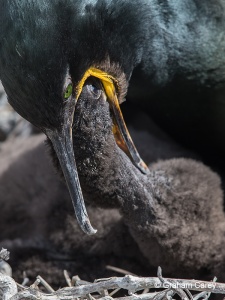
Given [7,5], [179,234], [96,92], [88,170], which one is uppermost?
[7,5]

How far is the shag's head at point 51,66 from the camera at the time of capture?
9.37 ft

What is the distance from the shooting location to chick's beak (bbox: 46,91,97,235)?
9.91 feet

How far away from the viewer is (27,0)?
2.87 meters

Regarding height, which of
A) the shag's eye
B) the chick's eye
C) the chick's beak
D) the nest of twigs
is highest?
the shag's eye

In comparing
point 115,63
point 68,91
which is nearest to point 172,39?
point 115,63

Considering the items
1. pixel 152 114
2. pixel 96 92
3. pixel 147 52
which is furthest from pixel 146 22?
pixel 152 114

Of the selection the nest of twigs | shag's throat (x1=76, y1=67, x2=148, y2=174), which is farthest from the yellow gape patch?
the nest of twigs

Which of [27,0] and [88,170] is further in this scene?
[88,170]

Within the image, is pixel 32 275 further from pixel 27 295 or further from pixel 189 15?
pixel 189 15

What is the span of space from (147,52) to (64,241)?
2.77 feet

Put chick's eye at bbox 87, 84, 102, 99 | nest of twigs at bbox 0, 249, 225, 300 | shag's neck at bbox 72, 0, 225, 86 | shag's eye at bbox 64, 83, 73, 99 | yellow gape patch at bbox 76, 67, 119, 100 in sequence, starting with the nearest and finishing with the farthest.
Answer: nest of twigs at bbox 0, 249, 225, 300 → shag's eye at bbox 64, 83, 73, 99 → yellow gape patch at bbox 76, 67, 119, 100 → chick's eye at bbox 87, 84, 102, 99 → shag's neck at bbox 72, 0, 225, 86

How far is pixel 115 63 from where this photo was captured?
326cm

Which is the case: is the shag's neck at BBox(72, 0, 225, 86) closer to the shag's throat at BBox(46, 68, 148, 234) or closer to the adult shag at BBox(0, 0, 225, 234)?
the adult shag at BBox(0, 0, 225, 234)

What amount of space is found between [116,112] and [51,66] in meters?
0.50
